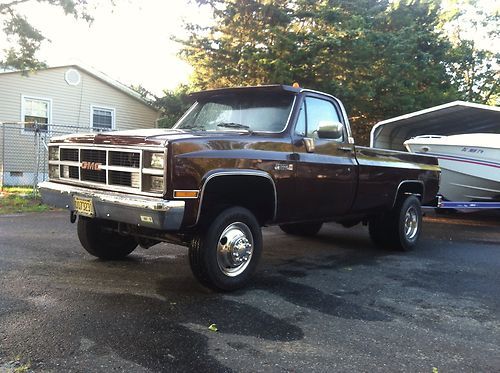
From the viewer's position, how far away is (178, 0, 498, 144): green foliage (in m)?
14.4

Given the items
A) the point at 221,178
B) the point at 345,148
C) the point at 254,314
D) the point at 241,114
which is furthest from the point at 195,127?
the point at 254,314

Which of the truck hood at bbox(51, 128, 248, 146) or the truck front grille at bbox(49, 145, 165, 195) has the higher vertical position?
the truck hood at bbox(51, 128, 248, 146)

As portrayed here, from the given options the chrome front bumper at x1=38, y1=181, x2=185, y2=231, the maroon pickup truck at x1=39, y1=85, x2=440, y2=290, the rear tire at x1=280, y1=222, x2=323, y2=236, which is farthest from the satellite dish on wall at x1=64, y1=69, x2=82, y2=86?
the chrome front bumper at x1=38, y1=181, x2=185, y2=231

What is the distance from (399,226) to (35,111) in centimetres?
1352

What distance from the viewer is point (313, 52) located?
47.1 ft

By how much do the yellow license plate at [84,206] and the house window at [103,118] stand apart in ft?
44.9

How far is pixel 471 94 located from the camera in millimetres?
25203

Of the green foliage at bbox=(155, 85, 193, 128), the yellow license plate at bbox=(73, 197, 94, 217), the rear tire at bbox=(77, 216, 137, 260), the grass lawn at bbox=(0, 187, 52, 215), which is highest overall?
the green foliage at bbox=(155, 85, 193, 128)

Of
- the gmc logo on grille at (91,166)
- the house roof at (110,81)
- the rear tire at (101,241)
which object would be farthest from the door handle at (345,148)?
the house roof at (110,81)

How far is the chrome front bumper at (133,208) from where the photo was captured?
13.6ft

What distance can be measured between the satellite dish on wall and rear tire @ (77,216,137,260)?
12.8 meters

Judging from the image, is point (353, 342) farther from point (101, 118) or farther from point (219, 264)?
point (101, 118)

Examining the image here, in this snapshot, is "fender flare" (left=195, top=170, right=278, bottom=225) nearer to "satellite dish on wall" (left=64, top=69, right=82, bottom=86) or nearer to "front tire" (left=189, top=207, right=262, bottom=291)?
"front tire" (left=189, top=207, right=262, bottom=291)

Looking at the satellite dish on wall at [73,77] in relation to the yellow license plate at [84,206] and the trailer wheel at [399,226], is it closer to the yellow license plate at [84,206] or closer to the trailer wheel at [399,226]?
the trailer wheel at [399,226]
